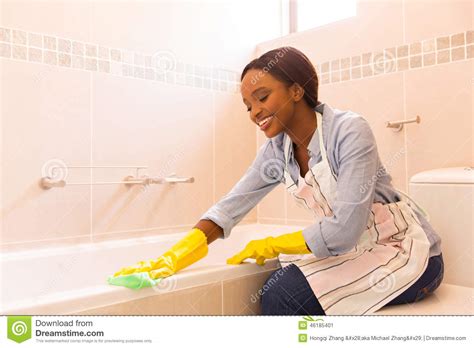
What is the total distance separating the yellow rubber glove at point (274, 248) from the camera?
1.12m

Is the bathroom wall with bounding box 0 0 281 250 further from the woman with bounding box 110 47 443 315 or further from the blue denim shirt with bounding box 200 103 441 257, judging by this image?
the blue denim shirt with bounding box 200 103 441 257

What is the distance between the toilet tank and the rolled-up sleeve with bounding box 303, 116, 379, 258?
350 millimetres

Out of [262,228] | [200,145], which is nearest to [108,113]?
[200,145]

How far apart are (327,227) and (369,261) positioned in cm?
14

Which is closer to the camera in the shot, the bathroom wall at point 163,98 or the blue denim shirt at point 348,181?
the blue denim shirt at point 348,181

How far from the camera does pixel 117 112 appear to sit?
1.72 metres

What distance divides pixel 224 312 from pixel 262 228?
988 mm

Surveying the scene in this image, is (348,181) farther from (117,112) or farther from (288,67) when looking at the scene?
(117,112)

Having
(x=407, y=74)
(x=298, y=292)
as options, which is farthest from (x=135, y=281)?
(x=407, y=74)

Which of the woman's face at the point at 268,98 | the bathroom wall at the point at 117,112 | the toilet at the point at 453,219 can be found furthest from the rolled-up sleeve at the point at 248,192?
the bathroom wall at the point at 117,112

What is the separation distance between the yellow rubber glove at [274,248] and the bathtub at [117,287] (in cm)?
2

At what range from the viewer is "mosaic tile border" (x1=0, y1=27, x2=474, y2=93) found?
1516mm

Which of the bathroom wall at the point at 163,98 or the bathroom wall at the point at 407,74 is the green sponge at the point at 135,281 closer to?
the bathroom wall at the point at 163,98

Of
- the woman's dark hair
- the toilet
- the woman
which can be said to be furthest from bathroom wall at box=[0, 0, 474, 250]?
the woman's dark hair
